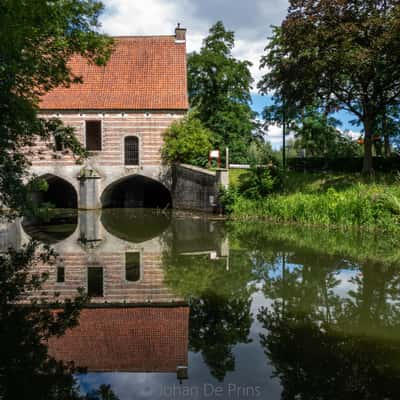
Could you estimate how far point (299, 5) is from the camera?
16500 mm

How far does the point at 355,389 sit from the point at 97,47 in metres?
8.56

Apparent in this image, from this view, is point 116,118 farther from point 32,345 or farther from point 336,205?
point 32,345

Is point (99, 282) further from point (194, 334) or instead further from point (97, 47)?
point (97, 47)

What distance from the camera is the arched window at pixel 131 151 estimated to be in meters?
22.4

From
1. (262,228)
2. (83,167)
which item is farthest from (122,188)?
(262,228)

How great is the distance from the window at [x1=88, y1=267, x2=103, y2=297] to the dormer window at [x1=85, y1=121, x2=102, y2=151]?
1506cm

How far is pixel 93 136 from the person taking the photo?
2244 cm

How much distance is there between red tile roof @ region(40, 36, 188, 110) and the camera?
21.8m

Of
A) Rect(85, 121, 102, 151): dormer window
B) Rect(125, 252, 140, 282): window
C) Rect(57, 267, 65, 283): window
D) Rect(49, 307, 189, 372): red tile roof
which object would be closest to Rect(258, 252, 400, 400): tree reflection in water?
Rect(49, 307, 189, 372): red tile roof

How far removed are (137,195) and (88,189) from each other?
4.42m

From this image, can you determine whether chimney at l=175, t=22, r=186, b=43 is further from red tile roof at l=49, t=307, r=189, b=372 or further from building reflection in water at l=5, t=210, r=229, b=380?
red tile roof at l=49, t=307, r=189, b=372

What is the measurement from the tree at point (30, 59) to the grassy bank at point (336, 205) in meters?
8.37

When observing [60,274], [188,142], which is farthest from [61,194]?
[60,274]

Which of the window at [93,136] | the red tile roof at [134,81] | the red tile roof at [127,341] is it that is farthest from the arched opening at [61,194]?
the red tile roof at [127,341]
